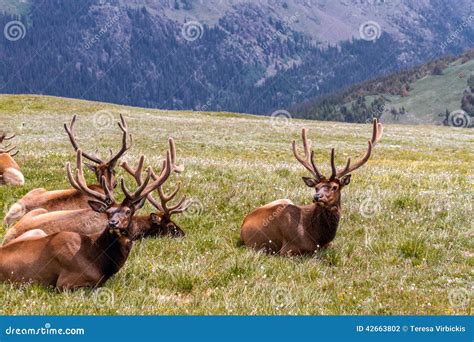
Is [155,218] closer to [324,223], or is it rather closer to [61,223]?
[61,223]

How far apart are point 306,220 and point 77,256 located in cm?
457

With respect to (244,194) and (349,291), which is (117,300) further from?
(244,194)

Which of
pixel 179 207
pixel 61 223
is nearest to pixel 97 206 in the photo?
pixel 61 223

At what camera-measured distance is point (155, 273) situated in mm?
8820

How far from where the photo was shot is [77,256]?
8164 mm

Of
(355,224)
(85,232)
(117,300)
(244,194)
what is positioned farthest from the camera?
(244,194)

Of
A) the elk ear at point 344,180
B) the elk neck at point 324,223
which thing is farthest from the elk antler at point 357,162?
the elk neck at point 324,223

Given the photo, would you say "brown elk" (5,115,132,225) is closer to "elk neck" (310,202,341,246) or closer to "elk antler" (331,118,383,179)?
"elk neck" (310,202,341,246)

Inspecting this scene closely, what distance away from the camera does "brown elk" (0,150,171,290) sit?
808cm

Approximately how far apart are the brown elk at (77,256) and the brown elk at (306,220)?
3349mm

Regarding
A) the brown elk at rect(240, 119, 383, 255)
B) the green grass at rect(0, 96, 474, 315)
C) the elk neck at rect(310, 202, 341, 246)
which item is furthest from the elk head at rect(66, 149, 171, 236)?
the elk neck at rect(310, 202, 341, 246)

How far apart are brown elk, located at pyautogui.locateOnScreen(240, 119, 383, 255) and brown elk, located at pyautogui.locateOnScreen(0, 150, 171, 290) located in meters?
3.35

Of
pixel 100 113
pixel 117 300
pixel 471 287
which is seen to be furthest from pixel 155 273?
pixel 100 113
